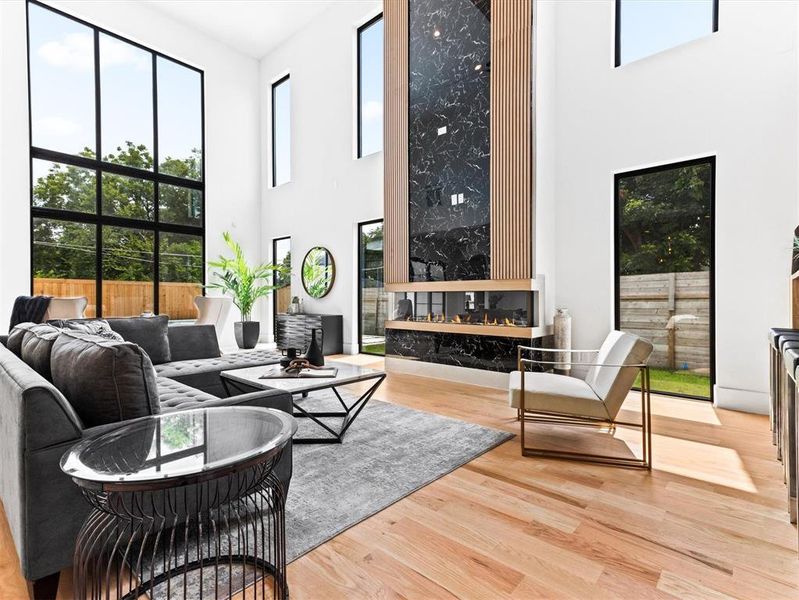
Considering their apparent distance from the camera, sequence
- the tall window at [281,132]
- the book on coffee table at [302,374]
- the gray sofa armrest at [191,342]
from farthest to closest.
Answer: the tall window at [281,132] < the gray sofa armrest at [191,342] < the book on coffee table at [302,374]

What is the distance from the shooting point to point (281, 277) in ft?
27.2

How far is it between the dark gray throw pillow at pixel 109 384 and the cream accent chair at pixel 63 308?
424cm

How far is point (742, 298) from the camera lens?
3.57m

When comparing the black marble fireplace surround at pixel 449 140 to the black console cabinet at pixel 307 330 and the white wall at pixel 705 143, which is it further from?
the black console cabinet at pixel 307 330

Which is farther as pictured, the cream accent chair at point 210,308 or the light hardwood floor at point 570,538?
the cream accent chair at point 210,308

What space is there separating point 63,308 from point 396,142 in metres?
4.59

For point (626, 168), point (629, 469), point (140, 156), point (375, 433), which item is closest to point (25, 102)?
point (140, 156)

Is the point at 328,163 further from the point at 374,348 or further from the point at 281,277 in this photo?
the point at 374,348

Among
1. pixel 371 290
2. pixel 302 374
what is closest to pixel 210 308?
pixel 371 290

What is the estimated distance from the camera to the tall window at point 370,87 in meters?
6.67

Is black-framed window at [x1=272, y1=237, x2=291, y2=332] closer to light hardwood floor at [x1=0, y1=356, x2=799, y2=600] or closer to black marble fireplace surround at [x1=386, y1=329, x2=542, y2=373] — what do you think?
black marble fireplace surround at [x1=386, y1=329, x2=542, y2=373]

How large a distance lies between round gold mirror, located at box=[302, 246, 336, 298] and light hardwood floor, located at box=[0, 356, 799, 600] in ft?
16.9

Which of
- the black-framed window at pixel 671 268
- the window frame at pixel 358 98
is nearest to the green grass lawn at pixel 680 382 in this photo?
the black-framed window at pixel 671 268

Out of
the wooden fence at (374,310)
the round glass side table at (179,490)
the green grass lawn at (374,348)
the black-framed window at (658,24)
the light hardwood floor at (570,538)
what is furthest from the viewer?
the green grass lawn at (374,348)
